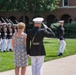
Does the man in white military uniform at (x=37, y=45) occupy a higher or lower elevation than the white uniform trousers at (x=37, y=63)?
higher

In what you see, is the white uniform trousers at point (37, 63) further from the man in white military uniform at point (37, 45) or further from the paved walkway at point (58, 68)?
the paved walkway at point (58, 68)

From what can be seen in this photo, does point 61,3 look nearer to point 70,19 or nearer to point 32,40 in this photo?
point 70,19

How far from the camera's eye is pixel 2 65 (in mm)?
13664

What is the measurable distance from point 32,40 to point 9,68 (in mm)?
3777

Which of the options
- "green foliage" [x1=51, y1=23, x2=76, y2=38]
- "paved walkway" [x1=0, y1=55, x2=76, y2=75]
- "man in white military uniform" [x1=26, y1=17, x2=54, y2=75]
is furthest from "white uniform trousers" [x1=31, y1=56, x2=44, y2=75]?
"green foliage" [x1=51, y1=23, x2=76, y2=38]

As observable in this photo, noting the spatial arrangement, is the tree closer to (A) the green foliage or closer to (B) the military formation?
(A) the green foliage

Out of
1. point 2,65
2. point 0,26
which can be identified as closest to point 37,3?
point 0,26

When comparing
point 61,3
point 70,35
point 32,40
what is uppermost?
point 32,40

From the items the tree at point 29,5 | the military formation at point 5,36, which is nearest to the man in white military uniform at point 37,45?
the military formation at point 5,36

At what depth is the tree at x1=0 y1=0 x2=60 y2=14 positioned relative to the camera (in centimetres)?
4081

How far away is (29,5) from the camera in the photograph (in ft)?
139

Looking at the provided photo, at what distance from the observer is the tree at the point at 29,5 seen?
40.8 m

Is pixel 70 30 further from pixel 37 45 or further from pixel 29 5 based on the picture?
pixel 37 45

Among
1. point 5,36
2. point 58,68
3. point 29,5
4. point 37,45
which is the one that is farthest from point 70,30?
point 37,45
